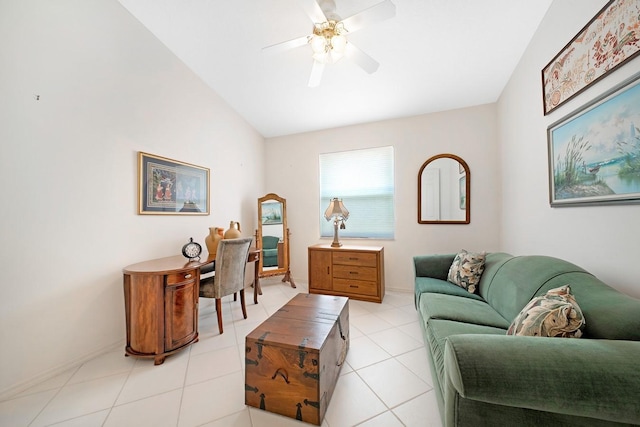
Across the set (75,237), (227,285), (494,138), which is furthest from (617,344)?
(75,237)

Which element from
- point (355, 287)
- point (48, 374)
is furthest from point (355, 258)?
point (48, 374)

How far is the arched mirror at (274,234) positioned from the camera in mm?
3678

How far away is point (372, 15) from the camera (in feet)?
5.02

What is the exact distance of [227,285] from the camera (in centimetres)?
227

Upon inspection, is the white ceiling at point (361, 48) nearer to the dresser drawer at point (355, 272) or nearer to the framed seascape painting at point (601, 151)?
the framed seascape painting at point (601, 151)

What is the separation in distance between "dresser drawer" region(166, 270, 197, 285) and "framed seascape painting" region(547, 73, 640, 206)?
2884mm

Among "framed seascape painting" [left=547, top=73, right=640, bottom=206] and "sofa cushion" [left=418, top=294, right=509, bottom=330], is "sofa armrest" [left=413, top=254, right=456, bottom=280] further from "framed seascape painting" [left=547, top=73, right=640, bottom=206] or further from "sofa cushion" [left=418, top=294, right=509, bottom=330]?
"framed seascape painting" [left=547, top=73, right=640, bottom=206]

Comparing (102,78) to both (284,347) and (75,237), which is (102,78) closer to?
(75,237)

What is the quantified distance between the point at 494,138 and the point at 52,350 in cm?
485

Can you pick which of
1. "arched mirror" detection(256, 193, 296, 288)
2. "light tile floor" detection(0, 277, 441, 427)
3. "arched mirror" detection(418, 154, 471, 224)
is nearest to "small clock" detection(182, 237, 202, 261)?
"light tile floor" detection(0, 277, 441, 427)

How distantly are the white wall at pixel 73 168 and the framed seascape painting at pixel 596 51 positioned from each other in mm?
3462

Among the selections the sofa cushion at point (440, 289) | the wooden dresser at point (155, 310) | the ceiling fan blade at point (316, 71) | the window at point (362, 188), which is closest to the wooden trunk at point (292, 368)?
the wooden dresser at point (155, 310)

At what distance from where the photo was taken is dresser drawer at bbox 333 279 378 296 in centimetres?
293

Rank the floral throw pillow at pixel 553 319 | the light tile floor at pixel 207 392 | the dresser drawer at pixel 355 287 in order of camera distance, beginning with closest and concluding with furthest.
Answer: the floral throw pillow at pixel 553 319, the light tile floor at pixel 207 392, the dresser drawer at pixel 355 287
